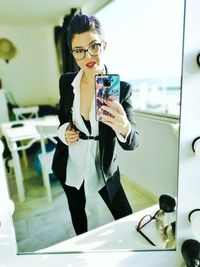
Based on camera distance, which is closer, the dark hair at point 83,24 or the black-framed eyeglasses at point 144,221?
the dark hair at point 83,24

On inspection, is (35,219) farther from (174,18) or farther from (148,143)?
(174,18)

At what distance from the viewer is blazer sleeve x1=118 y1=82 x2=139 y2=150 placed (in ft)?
1.46

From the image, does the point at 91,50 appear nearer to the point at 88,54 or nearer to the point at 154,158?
the point at 88,54

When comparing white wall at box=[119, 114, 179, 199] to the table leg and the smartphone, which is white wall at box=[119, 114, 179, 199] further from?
the table leg

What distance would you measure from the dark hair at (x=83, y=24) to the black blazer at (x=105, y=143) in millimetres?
86

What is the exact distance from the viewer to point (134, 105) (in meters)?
0.46

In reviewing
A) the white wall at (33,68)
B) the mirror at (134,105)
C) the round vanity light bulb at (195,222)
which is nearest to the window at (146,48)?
the mirror at (134,105)

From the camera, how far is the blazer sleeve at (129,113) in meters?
0.45

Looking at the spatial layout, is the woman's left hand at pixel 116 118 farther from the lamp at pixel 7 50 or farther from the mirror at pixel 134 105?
the lamp at pixel 7 50

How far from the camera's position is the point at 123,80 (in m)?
0.44

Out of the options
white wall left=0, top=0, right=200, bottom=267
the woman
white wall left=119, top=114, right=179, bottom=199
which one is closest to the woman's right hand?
the woman

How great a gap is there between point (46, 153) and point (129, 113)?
0.22 m

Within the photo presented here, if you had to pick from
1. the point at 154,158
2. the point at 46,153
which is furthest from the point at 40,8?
the point at 154,158

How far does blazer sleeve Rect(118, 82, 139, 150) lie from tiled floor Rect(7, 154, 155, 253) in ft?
0.30
